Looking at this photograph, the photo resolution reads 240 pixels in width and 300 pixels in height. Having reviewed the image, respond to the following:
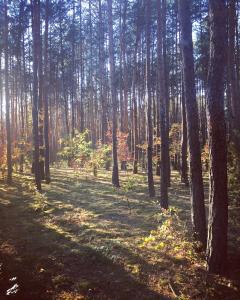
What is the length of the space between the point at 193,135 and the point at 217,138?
127 centimetres

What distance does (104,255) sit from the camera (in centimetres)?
800

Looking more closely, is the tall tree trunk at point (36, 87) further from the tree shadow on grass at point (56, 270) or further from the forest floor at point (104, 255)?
the tree shadow on grass at point (56, 270)

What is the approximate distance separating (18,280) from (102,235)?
299 cm

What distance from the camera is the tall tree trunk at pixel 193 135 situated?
7.77 meters

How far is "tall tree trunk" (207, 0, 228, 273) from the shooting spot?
6.41 metres

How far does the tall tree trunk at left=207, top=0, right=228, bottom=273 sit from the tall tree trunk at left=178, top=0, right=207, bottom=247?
1121mm

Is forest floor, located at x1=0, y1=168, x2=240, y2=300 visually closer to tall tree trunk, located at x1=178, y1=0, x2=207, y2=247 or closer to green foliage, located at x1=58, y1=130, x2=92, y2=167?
tall tree trunk, located at x1=178, y1=0, x2=207, y2=247

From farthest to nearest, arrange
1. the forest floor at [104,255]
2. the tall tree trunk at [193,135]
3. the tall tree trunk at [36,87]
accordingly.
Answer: the tall tree trunk at [36,87] → the tall tree trunk at [193,135] → the forest floor at [104,255]

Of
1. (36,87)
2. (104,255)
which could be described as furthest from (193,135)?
(36,87)

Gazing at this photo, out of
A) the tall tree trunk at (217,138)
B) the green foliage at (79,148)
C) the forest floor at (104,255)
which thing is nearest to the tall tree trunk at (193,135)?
the forest floor at (104,255)

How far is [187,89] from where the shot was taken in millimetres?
7898

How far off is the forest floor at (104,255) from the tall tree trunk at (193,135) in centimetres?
62

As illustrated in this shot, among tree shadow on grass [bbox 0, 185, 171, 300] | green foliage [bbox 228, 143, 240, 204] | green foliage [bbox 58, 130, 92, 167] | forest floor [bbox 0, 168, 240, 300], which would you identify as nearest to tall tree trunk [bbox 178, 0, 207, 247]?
forest floor [bbox 0, 168, 240, 300]

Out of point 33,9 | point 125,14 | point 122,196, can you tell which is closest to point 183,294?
point 122,196
